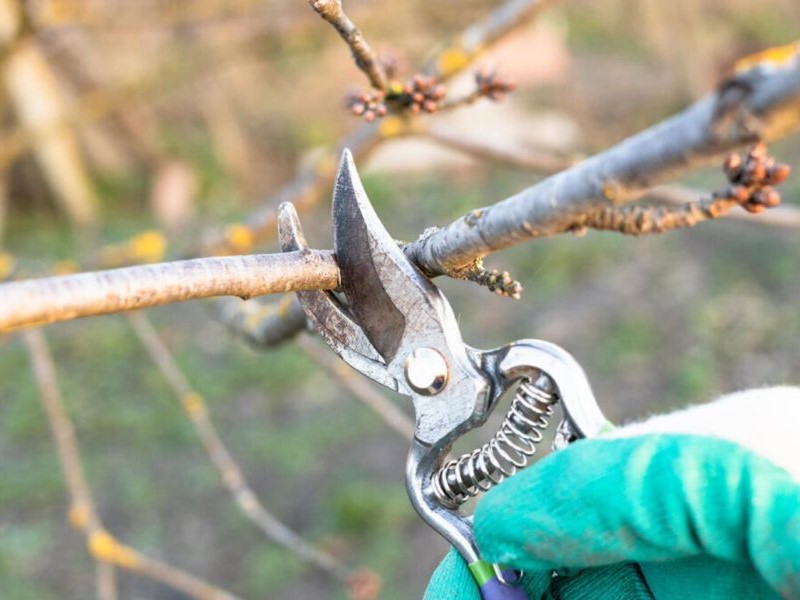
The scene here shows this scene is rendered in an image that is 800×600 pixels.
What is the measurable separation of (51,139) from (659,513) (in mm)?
6334

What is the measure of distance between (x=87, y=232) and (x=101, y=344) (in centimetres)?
216

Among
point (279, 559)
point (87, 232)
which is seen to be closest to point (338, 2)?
point (279, 559)

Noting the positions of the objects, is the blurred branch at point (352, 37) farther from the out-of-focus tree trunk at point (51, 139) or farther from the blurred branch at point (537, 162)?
the out-of-focus tree trunk at point (51, 139)

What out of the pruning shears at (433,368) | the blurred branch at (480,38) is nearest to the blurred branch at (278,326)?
the pruning shears at (433,368)

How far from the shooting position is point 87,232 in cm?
658

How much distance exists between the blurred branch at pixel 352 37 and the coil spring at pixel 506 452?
0.43 metres

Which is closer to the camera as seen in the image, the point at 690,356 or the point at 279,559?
the point at 279,559

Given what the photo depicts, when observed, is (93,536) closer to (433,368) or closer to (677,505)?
(433,368)

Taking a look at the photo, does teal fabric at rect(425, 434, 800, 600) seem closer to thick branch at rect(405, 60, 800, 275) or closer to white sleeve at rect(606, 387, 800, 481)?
white sleeve at rect(606, 387, 800, 481)

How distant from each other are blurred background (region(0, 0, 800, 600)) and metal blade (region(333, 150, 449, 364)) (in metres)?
0.81

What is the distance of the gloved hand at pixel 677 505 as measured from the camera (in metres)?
0.68

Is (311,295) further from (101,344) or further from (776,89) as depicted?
(101,344)

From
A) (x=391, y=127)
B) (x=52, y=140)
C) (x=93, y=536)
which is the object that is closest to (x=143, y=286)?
(x=391, y=127)

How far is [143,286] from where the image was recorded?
2.15ft
